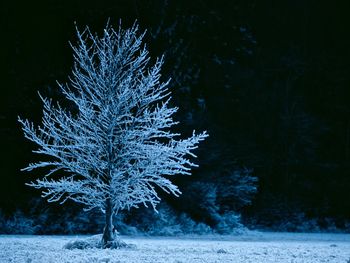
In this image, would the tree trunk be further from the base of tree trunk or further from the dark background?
the dark background

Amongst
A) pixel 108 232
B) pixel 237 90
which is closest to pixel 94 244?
pixel 108 232

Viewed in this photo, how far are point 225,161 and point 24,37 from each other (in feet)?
32.3

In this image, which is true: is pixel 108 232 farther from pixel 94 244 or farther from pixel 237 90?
pixel 237 90

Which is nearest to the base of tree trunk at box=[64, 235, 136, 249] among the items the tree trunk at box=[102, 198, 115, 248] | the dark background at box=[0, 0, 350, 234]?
the tree trunk at box=[102, 198, 115, 248]

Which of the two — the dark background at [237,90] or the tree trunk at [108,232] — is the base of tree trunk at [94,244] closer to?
the tree trunk at [108,232]

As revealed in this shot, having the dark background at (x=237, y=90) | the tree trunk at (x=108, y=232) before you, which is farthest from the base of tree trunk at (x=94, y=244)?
the dark background at (x=237, y=90)

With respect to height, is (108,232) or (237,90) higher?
(237,90)

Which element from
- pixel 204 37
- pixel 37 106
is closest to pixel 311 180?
pixel 204 37

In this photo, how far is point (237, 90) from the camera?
2573cm

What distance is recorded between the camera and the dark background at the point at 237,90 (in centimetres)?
1902

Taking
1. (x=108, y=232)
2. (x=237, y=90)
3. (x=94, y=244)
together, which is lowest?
(x=94, y=244)

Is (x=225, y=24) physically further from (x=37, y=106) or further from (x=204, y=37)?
(x=37, y=106)

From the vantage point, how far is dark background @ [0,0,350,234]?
62.4 ft

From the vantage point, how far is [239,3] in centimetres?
2580
